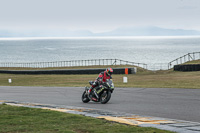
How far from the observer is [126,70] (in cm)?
3897

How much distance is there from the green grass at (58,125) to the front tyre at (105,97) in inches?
165

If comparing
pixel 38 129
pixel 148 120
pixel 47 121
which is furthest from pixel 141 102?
pixel 38 129

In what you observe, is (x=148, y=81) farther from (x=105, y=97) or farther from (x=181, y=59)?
(x=181, y=59)

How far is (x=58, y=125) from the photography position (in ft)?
30.2

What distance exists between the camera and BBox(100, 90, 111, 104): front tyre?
1541cm

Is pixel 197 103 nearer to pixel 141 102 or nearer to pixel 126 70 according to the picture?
pixel 141 102

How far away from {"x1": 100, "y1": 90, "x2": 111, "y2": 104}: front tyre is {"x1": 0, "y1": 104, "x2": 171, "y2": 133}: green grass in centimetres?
418

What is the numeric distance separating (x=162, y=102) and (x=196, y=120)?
474 cm

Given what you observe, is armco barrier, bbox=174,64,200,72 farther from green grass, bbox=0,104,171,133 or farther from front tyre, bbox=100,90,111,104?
green grass, bbox=0,104,171,133

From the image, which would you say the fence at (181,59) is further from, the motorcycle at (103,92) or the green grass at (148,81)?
the motorcycle at (103,92)

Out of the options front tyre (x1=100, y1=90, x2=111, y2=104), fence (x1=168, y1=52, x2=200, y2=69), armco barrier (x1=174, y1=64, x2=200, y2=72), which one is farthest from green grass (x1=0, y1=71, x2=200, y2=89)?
fence (x1=168, y1=52, x2=200, y2=69)

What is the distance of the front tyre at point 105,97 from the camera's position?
50.6 feet

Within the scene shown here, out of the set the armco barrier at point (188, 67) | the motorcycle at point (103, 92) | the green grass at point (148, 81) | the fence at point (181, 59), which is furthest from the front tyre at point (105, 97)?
the fence at point (181, 59)

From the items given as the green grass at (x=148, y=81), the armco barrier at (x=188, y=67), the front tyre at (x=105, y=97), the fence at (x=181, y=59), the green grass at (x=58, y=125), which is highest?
the fence at (x=181, y=59)
